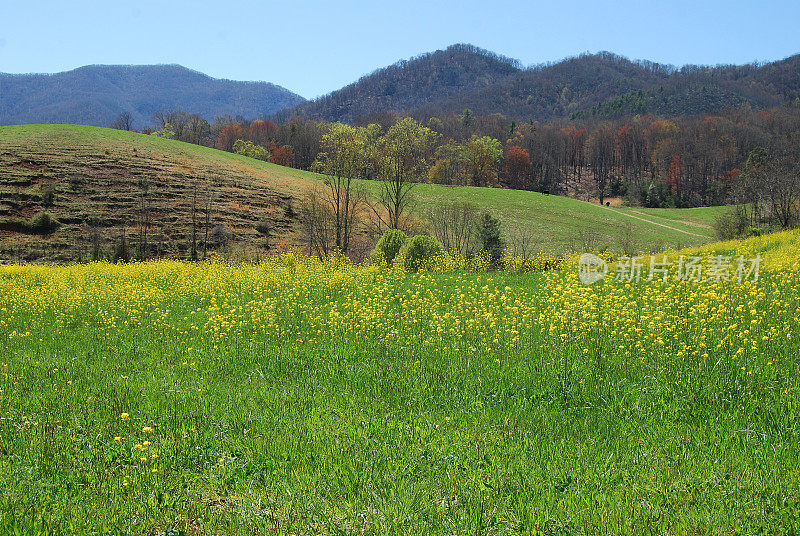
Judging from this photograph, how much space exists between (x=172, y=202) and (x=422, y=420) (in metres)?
43.4

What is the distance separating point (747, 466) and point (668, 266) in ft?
34.5

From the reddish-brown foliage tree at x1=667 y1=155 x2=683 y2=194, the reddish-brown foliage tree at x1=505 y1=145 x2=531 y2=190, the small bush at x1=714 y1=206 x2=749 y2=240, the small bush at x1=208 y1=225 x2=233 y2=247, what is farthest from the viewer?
the reddish-brown foliage tree at x1=505 y1=145 x2=531 y2=190

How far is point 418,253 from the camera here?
19.3 metres

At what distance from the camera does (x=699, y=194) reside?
104 m

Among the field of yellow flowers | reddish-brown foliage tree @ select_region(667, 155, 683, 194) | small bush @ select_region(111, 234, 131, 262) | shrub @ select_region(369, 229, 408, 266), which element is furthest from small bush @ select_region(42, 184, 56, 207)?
reddish-brown foliage tree @ select_region(667, 155, 683, 194)

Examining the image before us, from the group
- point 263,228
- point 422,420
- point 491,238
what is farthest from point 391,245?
point 263,228

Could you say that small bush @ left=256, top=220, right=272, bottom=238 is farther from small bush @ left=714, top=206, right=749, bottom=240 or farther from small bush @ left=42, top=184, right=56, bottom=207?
small bush @ left=714, top=206, right=749, bottom=240

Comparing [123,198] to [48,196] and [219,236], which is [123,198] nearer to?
[48,196]

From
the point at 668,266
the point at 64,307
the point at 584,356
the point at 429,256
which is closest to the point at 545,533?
the point at 584,356

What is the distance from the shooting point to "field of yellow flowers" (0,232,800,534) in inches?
129

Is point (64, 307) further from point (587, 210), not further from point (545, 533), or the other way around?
point (587, 210)

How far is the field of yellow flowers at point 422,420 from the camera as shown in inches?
129

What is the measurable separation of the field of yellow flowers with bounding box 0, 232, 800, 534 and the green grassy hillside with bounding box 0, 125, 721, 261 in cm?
3097

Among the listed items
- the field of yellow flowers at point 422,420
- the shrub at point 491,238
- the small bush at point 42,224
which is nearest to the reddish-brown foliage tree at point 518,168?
the shrub at point 491,238
